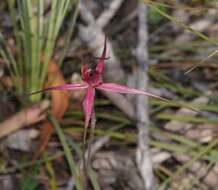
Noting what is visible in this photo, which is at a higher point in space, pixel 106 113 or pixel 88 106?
pixel 88 106

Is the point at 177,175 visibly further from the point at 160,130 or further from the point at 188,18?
the point at 188,18

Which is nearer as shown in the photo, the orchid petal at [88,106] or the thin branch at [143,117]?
→ the orchid petal at [88,106]

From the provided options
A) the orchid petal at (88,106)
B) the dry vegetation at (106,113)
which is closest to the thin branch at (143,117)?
the dry vegetation at (106,113)

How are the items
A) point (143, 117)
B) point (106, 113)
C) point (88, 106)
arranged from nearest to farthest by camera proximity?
1. point (88, 106)
2. point (143, 117)
3. point (106, 113)

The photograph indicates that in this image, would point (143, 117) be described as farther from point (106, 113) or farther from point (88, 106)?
point (88, 106)

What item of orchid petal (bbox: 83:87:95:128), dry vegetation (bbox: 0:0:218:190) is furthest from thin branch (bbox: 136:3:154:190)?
orchid petal (bbox: 83:87:95:128)

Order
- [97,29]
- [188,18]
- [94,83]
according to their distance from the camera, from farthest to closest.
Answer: [188,18], [97,29], [94,83]

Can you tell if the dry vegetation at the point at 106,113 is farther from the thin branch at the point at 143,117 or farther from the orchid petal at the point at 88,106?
the orchid petal at the point at 88,106

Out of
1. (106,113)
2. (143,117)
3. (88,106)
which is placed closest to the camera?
(88,106)

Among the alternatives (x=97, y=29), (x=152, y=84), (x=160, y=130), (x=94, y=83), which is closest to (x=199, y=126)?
(x=160, y=130)

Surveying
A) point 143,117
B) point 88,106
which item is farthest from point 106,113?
point 88,106

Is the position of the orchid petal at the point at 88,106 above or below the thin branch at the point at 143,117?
above
